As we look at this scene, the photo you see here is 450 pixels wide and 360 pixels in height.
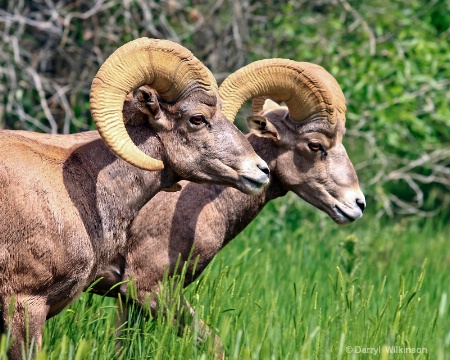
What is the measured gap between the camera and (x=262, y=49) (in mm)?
11180

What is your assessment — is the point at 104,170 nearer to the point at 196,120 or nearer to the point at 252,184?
the point at 196,120

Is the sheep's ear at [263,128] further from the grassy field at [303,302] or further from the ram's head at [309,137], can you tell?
the grassy field at [303,302]

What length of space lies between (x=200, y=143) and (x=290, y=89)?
1.29 meters

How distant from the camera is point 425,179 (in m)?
11.7

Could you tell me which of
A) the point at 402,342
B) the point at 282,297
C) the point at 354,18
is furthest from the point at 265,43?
the point at 402,342

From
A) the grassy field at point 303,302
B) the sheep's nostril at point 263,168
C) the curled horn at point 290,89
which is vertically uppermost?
the curled horn at point 290,89

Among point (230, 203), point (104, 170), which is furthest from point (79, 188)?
point (230, 203)

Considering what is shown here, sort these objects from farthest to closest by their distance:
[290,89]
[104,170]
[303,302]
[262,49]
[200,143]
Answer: [262,49] < [290,89] < [303,302] < [200,143] < [104,170]

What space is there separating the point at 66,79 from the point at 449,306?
5639mm

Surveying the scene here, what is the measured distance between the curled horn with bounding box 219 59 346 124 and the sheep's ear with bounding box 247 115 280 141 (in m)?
0.16

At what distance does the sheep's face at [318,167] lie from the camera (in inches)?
241

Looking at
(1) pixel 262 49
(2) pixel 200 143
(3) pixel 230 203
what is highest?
(1) pixel 262 49

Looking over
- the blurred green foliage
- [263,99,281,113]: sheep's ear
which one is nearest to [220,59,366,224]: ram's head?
[263,99,281,113]: sheep's ear

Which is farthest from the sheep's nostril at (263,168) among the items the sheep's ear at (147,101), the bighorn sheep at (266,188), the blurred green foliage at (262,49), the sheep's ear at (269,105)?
the blurred green foliage at (262,49)
